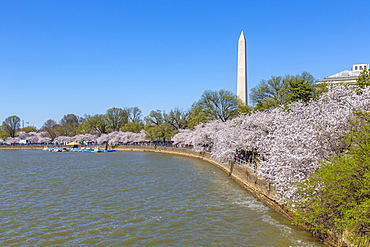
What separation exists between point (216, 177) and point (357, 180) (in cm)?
2630

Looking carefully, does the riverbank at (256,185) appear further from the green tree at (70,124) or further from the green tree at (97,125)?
the green tree at (70,124)

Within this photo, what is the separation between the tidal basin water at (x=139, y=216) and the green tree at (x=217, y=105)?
4597cm

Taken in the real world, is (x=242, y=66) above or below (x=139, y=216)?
above

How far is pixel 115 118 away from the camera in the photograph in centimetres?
12631

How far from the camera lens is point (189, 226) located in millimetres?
18922

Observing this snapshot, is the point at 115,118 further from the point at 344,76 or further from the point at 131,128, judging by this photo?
the point at 344,76

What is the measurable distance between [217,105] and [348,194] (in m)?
67.7

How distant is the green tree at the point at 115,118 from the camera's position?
4963 inches

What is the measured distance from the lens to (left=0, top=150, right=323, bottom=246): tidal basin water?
54.7 feet

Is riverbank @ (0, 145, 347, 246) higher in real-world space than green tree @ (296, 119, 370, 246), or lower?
lower

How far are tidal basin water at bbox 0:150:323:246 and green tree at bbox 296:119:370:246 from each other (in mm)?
2729

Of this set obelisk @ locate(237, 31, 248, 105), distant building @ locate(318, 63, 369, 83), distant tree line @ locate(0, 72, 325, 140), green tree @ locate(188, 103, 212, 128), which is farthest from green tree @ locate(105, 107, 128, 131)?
distant building @ locate(318, 63, 369, 83)

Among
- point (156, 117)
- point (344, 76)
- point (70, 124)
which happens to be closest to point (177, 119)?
point (156, 117)

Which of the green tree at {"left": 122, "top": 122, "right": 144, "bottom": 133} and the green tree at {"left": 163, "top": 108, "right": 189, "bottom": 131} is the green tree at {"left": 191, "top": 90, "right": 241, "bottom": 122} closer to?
the green tree at {"left": 163, "top": 108, "right": 189, "bottom": 131}
